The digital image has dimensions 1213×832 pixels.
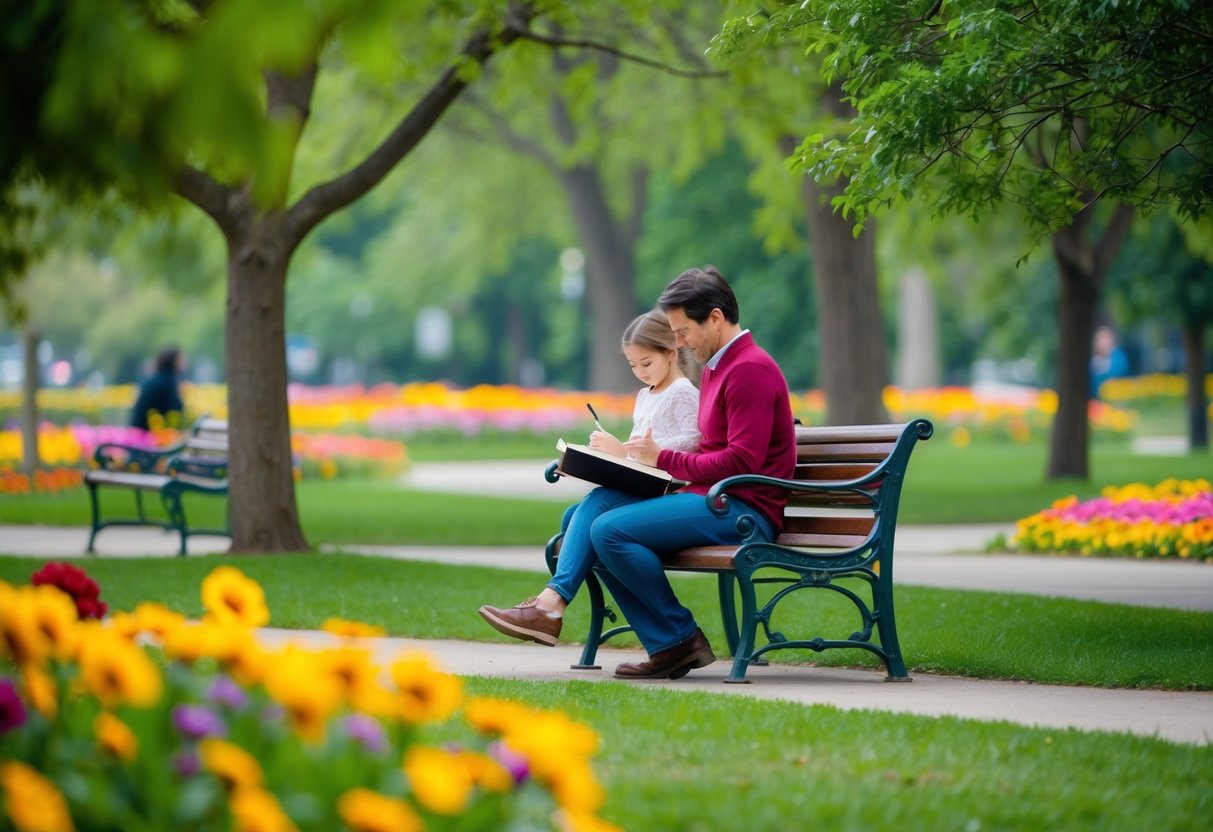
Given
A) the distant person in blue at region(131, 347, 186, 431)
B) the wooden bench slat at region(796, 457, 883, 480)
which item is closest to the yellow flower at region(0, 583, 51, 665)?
the wooden bench slat at region(796, 457, 883, 480)

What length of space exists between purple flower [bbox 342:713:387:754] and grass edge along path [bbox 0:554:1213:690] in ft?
13.9

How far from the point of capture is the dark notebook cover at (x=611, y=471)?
718 centimetres

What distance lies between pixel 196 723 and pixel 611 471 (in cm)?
364

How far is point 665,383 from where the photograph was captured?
7.80 m

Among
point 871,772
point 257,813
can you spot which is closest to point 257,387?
point 871,772

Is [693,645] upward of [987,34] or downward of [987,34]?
downward

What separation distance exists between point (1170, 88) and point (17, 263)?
199 inches

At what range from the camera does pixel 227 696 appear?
3.96 meters

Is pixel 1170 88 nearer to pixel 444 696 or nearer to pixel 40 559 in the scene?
pixel 444 696

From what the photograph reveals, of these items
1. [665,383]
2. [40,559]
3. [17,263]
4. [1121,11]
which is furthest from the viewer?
[40,559]

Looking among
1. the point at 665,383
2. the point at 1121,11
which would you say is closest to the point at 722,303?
the point at 665,383

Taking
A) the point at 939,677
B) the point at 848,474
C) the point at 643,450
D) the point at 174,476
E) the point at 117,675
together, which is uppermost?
the point at 643,450

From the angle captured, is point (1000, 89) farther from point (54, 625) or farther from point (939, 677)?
point (54, 625)

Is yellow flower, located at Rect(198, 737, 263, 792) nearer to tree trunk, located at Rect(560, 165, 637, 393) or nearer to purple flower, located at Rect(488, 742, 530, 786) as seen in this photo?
purple flower, located at Rect(488, 742, 530, 786)
